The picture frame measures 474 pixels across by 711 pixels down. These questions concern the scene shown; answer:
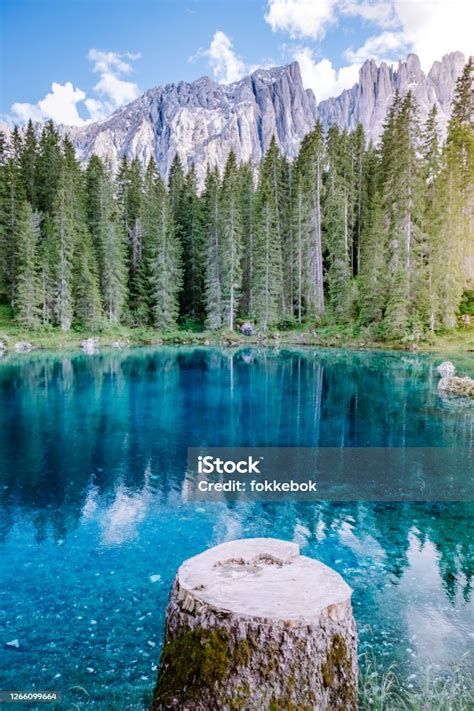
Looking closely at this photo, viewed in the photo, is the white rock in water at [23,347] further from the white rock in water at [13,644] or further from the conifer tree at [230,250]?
the white rock in water at [13,644]

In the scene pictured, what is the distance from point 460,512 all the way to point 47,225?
50169 mm

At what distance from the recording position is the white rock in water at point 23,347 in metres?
40.4

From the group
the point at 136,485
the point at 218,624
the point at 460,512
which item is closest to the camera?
the point at 218,624

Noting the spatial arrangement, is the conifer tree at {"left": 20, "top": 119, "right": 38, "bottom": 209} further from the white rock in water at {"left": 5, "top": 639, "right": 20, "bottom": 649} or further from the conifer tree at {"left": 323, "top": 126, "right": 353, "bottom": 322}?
the white rock in water at {"left": 5, "top": 639, "right": 20, "bottom": 649}

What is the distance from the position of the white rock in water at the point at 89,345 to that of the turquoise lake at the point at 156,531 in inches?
860

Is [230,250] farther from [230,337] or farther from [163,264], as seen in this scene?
[230,337]

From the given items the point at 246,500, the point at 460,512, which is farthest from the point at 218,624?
the point at 460,512

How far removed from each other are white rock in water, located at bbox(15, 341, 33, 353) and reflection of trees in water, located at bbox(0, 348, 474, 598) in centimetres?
768

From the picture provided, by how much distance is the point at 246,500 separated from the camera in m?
10.1

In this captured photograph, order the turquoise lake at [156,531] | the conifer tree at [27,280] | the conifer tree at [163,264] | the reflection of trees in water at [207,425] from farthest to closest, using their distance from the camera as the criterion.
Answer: the conifer tree at [163,264]
the conifer tree at [27,280]
the reflection of trees in water at [207,425]
the turquoise lake at [156,531]

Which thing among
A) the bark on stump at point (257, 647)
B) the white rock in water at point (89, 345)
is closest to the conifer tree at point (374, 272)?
the white rock in water at point (89, 345)

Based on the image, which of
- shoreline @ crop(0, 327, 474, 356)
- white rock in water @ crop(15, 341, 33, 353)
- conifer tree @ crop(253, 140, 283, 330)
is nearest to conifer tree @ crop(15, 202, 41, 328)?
shoreline @ crop(0, 327, 474, 356)

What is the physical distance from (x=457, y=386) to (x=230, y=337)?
27.9 m

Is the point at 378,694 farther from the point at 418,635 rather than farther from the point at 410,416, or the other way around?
the point at 410,416
